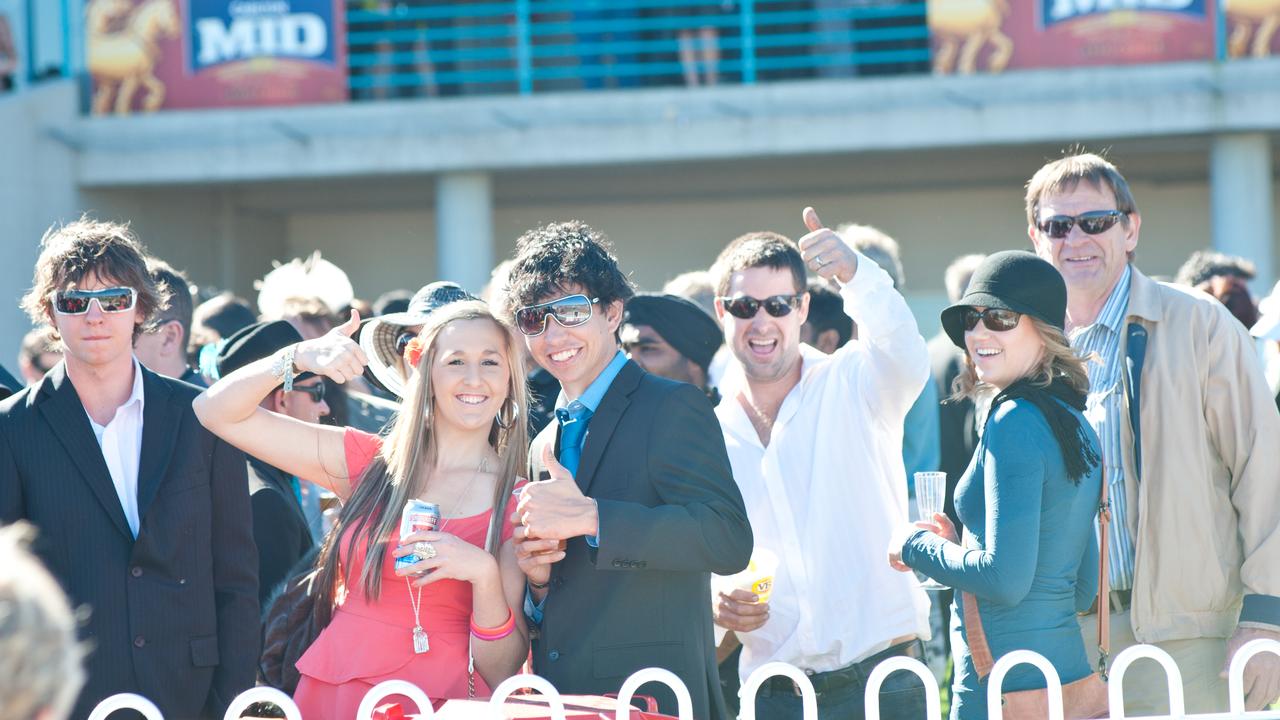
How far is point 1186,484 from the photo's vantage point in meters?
3.97

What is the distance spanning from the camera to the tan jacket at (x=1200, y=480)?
13.0 ft

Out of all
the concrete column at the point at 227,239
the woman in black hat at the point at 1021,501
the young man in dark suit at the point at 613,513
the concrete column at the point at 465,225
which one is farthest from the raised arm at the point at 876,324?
the concrete column at the point at 227,239

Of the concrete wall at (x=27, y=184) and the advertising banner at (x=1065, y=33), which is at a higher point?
the advertising banner at (x=1065, y=33)

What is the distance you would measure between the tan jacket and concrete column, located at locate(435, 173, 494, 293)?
9.86 m

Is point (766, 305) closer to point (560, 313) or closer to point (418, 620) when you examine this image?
point (560, 313)

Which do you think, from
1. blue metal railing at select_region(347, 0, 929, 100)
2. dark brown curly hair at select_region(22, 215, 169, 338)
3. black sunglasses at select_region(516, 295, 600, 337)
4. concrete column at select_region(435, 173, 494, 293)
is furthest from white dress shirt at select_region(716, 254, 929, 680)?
concrete column at select_region(435, 173, 494, 293)

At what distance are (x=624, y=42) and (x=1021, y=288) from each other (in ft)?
37.0

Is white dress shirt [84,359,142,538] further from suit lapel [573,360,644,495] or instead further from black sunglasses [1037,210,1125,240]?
black sunglasses [1037,210,1125,240]

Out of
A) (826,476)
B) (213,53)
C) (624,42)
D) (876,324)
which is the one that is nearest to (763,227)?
(624,42)

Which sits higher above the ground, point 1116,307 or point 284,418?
point 1116,307

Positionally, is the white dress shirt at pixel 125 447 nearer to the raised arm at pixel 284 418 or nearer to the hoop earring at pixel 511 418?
the raised arm at pixel 284 418

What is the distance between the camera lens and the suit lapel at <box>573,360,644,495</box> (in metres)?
3.55

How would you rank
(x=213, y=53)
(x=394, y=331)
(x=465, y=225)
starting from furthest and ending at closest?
1. (x=213, y=53)
2. (x=465, y=225)
3. (x=394, y=331)

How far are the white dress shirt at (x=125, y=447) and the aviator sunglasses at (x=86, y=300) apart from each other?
25 centimetres
